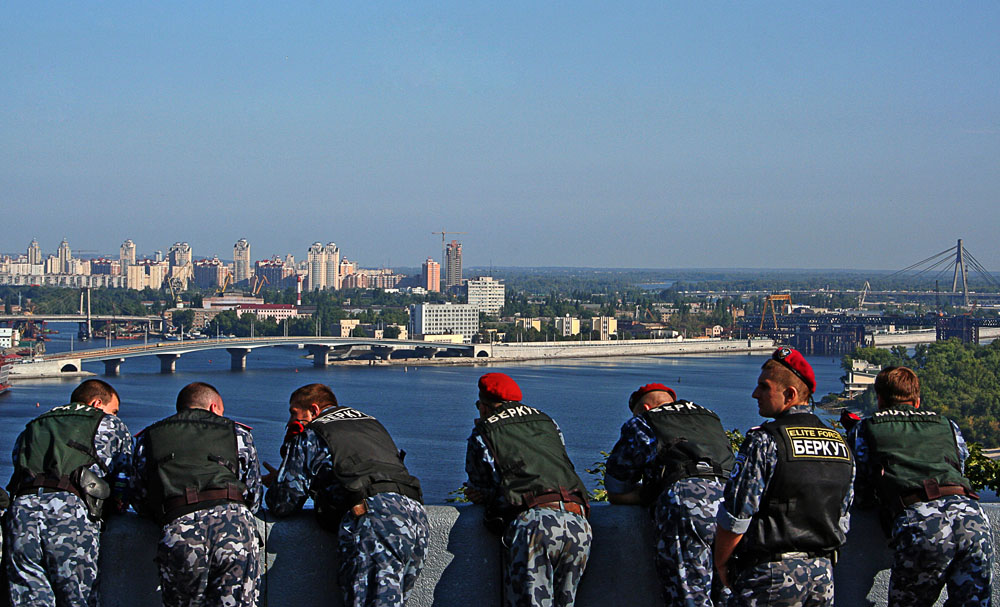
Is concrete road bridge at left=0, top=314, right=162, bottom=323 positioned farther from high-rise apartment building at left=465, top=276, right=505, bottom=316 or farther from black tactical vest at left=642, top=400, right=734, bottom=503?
black tactical vest at left=642, top=400, right=734, bottom=503

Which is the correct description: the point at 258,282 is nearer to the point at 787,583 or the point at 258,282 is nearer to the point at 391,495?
the point at 391,495

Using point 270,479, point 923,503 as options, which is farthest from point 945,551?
point 270,479

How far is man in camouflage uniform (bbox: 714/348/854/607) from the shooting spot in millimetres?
1652

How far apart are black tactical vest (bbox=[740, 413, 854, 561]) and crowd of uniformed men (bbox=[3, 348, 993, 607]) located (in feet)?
0.24

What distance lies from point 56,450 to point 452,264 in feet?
324

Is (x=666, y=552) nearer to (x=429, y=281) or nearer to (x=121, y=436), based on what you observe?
(x=121, y=436)

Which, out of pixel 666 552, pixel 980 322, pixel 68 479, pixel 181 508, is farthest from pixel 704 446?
pixel 980 322

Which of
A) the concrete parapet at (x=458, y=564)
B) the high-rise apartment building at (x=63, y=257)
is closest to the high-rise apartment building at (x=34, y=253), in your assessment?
the high-rise apartment building at (x=63, y=257)

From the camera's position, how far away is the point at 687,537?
1884 mm

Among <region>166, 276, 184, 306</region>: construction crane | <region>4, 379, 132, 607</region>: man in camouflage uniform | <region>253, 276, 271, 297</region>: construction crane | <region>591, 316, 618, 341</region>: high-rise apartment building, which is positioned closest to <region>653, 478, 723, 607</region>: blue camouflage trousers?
<region>4, 379, 132, 607</region>: man in camouflage uniform

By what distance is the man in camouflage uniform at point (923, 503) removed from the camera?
1.85 metres

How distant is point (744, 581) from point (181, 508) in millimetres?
766

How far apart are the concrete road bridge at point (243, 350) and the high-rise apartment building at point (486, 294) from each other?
64.4 feet

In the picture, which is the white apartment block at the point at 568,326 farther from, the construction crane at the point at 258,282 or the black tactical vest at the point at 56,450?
the black tactical vest at the point at 56,450
